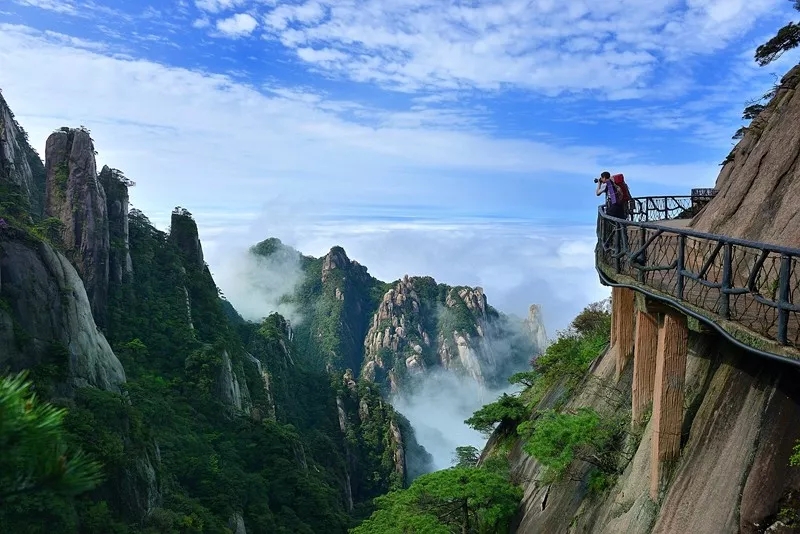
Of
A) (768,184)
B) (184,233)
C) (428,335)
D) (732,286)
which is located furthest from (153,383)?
(428,335)

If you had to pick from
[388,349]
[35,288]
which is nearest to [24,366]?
[35,288]

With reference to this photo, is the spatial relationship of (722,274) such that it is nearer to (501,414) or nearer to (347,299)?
(501,414)

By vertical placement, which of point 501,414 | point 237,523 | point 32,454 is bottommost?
point 237,523

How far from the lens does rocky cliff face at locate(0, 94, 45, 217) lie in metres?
40.3

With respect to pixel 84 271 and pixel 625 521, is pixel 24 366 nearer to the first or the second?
pixel 84 271

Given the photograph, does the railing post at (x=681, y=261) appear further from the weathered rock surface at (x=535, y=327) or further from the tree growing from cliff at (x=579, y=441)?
the weathered rock surface at (x=535, y=327)

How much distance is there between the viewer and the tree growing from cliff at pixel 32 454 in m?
4.12

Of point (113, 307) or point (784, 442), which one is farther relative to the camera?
point (113, 307)

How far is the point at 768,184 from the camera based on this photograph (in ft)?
30.3

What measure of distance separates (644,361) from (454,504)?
8.42 meters

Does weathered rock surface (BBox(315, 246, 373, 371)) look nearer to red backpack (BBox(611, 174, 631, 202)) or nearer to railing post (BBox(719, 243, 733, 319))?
red backpack (BBox(611, 174, 631, 202))

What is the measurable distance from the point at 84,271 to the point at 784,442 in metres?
47.8

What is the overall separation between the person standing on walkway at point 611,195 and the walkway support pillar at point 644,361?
2918mm

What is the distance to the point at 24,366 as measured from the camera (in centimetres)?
2336
